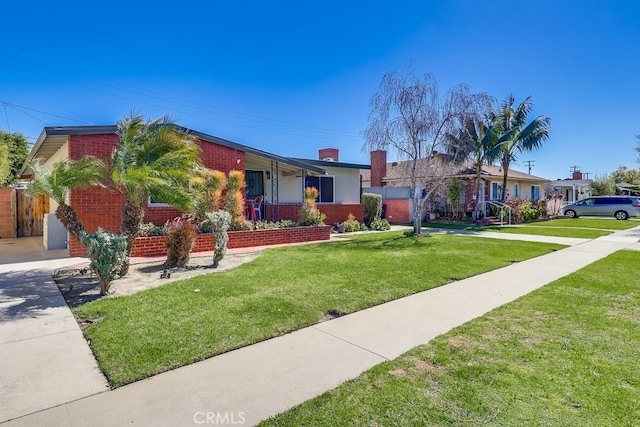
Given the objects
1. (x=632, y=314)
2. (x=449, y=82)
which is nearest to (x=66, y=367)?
(x=632, y=314)

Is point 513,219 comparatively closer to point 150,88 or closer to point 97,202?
point 97,202

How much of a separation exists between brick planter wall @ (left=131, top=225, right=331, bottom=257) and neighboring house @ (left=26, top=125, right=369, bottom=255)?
4.15ft

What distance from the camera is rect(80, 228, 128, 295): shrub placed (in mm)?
5297

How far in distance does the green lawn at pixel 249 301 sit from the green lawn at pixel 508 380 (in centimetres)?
150

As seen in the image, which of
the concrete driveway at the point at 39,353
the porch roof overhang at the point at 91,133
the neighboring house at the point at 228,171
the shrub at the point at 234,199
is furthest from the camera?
the shrub at the point at 234,199

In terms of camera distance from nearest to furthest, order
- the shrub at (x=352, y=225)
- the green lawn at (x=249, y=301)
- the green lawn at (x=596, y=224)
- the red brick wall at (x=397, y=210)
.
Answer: the green lawn at (x=249, y=301)
the shrub at (x=352, y=225)
the green lawn at (x=596, y=224)
the red brick wall at (x=397, y=210)

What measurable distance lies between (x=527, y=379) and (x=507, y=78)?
17.2 m

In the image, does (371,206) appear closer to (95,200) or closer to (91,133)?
(95,200)

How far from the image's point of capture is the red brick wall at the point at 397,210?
21.1 meters

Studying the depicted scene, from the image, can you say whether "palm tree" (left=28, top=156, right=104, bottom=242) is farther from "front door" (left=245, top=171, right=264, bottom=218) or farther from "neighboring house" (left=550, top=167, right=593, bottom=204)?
"neighboring house" (left=550, top=167, right=593, bottom=204)

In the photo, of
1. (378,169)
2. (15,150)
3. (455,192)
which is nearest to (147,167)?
(455,192)

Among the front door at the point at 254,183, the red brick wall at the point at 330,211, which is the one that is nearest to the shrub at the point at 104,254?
the red brick wall at the point at 330,211

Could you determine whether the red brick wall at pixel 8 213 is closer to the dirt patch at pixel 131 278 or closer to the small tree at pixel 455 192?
the dirt patch at pixel 131 278

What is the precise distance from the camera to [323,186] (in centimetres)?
1723
